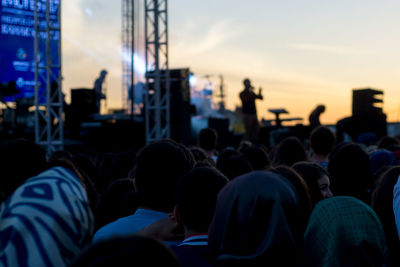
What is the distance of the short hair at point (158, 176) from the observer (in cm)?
208

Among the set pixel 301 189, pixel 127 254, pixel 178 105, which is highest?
pixel 178 105

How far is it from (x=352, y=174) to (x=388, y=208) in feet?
2.65

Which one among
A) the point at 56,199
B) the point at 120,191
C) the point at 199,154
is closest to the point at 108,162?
the point at 199,154

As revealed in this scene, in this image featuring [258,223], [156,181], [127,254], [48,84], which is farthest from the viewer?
[48,84]

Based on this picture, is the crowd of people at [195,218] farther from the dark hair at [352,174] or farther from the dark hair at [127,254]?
the dark hair at [352,174]

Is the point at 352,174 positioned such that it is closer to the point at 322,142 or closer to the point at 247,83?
the point at 322,142

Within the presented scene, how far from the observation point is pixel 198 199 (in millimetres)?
1726

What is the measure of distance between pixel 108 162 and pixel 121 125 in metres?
8.39

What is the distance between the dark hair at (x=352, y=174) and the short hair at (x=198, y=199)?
190cm

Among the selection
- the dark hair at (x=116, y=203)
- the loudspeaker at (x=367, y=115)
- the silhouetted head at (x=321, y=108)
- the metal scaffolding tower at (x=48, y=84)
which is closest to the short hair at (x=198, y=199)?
the dark hair at (x=116, y=203)

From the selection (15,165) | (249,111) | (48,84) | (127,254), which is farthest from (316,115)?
(127,254)

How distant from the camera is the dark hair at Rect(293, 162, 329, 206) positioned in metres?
2.73

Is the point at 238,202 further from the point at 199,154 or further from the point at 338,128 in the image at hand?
the point at 338,128

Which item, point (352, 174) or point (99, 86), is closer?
point (352, 174)
